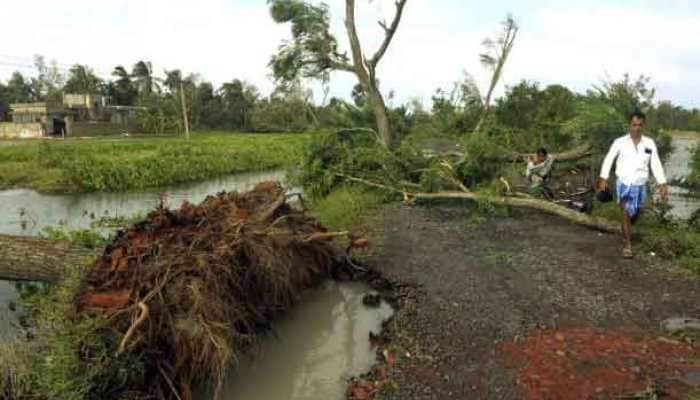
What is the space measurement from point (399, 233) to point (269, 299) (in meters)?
4.09

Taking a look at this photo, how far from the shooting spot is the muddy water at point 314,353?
494 cm

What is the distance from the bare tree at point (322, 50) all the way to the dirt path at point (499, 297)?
7.57 meters

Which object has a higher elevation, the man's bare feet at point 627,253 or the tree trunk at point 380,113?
the tree trunk at point 380,113

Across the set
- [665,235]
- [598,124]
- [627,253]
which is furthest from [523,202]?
[627,253]

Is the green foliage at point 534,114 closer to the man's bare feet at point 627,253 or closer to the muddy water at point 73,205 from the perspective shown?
the man's bare feet at point 627,253

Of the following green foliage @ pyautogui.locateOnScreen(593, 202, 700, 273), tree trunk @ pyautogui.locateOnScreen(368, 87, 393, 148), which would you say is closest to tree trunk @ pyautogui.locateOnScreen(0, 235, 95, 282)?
green foliage @ pyautogui.locateOnScreen(593, 202, 700, 273)

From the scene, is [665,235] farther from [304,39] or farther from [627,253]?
[304,39]

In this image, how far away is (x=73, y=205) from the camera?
1561 cm

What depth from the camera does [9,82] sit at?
6175 cm

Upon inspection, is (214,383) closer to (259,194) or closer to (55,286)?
(55,286)

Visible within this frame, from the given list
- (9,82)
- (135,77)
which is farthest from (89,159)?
(9,82)

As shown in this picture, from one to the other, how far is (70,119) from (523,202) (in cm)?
4200

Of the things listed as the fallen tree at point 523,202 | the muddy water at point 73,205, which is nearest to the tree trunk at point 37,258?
the muddy water at point 73,205

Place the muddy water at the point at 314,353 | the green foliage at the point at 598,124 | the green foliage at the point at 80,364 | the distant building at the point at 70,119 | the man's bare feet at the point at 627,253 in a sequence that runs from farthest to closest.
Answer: the distant building at the point at 70,119, the green foliage at the point at 598,124, the man's bare feet at the point at 627,253, the muddy water at the point at 314,353, the green foliage at the point at 80,364
